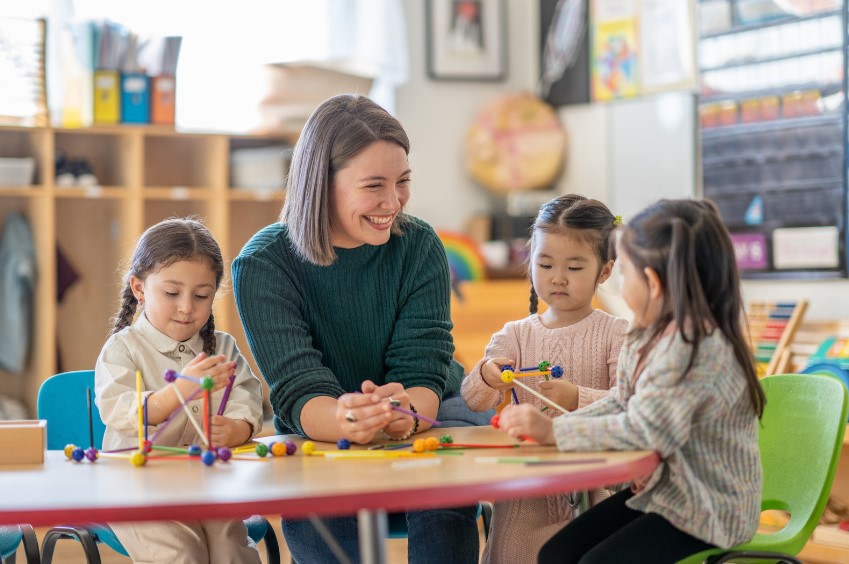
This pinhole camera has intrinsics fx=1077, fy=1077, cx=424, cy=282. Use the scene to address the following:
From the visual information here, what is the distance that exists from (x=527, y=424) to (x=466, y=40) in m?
3.70

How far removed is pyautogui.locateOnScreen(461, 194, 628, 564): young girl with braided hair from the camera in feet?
6.38

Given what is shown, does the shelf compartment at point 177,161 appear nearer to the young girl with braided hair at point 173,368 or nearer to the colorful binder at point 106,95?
the colorful binder at point 106,95

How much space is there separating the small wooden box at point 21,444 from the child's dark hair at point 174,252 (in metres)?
0.43

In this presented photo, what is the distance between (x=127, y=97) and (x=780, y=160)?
248cm

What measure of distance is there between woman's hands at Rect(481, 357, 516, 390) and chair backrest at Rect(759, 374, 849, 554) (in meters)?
0.42

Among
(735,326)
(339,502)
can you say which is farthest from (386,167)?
(339,502)

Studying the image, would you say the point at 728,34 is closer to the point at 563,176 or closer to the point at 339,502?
the point at 563,176

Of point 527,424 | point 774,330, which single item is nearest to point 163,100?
point 774,330

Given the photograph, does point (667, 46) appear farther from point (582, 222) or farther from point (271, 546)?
point (271, 546)

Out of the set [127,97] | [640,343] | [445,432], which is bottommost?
[445,432]

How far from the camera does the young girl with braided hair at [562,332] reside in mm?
1945

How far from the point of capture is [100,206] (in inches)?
174

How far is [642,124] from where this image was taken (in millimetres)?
4406

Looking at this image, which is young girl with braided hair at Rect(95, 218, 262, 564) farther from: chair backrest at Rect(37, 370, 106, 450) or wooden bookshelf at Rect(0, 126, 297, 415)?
wooden bookshelf at Rect(0, 126, 297, 415)
